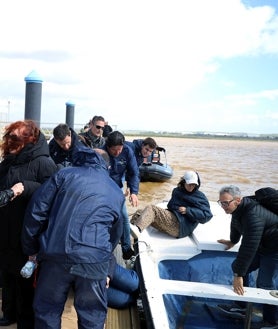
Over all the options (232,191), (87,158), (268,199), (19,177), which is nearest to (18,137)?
(19,177)

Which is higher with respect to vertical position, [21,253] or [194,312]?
[21,253]

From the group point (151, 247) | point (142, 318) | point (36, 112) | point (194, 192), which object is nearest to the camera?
point (142, 318)

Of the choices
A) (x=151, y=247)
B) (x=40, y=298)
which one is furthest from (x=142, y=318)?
(x=40, y=298)

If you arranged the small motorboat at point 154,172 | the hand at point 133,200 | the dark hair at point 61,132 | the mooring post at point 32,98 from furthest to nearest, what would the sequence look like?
the small motorboat at point 154,172 → the mooring post at point 32,98 → the hand at point 133,200 → the dark hair at point 61,132

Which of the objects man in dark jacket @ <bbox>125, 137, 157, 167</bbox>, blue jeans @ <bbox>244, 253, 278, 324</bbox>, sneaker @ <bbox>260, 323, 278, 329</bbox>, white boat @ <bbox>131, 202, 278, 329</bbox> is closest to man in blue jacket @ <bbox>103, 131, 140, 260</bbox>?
white boat @ <bbox>131, 202, 278, 329</bbox>

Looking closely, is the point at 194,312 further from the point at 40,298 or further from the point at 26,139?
the point at 26,139

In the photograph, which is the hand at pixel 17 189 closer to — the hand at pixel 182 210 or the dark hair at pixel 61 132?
the dark hair at pixel 61 132

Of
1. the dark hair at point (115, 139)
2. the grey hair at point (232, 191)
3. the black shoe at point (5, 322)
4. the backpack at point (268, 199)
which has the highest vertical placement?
the dark hair at point (115, 139)

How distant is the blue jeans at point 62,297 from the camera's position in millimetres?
1946

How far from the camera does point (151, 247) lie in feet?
11.6

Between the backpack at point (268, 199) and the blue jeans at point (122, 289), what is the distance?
3.97ft

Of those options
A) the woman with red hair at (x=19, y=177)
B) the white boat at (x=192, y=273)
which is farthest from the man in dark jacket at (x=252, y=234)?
the woman with red hair at (x=19, y=177)

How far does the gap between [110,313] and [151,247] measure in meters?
0.76

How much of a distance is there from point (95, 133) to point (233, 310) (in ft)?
7.61
